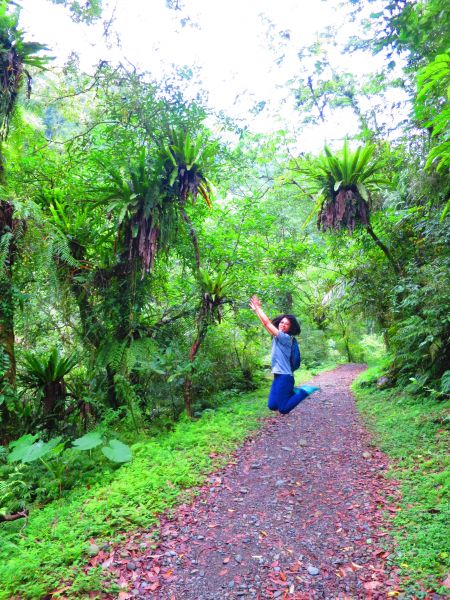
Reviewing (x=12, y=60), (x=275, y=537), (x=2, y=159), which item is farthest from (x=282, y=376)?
(x=12, y=60)

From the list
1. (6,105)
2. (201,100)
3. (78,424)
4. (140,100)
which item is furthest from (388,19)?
(78,424)

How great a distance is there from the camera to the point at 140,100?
5.40 meters

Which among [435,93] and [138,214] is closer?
[435,93]

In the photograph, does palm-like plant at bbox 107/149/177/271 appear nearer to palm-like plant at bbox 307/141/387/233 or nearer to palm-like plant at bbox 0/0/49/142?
palm-like plant at bbox 0/0/49/142

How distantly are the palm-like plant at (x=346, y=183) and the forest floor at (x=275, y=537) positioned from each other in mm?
4390

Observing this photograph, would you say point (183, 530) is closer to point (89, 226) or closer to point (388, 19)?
point (89, 226)

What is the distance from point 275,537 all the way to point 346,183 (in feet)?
20.2

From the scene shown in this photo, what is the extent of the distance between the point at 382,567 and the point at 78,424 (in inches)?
177

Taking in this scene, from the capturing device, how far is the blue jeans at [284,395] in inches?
183

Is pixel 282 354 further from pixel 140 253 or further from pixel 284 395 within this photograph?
pixel 140 253

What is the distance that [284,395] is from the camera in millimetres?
4699

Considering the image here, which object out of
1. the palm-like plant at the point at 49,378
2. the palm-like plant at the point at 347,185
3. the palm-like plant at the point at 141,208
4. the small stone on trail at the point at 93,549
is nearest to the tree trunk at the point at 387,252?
the palm-like plant at the point at 347,185

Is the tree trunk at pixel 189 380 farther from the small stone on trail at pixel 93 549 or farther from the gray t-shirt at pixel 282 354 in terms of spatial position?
the small stone on trail at pixel 93 549

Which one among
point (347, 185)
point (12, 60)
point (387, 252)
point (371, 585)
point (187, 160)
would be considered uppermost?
point (12, 60)
